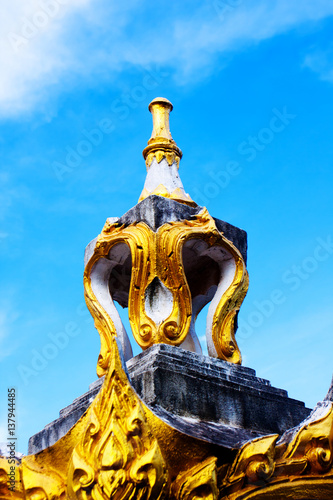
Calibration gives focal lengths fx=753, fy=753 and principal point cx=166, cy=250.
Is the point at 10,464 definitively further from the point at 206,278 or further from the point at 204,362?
the point at 206,278

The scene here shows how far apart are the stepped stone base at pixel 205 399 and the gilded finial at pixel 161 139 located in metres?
3.26

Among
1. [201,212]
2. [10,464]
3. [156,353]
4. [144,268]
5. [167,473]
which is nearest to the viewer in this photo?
[167,473]

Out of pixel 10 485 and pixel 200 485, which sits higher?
pixel 10 485

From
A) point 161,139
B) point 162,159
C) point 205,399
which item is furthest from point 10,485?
point 161,139

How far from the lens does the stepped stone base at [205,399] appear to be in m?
7.21

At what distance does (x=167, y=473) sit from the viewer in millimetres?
6406

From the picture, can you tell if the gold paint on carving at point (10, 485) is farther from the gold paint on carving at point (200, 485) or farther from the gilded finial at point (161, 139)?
the gilded finial at point (161, 139)

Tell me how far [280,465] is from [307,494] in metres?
0.36

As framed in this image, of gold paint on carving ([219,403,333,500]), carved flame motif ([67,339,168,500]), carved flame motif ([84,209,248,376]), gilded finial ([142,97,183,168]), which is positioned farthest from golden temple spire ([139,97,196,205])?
gold paint on carving ([219,403,333,500])

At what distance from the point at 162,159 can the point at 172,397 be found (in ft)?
12.8

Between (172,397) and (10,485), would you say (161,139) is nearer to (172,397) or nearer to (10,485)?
(172,397)

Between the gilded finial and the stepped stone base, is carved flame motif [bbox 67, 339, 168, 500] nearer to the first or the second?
the stepped stone base

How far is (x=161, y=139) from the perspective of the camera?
1034 cm

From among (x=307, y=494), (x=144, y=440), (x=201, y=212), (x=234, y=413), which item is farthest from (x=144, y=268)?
(x=307, y=494)
